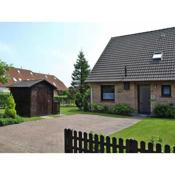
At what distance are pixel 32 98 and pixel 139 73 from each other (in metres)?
8.10

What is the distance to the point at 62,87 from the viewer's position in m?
50.5

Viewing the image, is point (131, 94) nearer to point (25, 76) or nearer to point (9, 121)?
point (9, 121)

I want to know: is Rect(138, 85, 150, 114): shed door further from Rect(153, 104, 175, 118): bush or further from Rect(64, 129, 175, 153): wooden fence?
Rect(64, 129, 175, 153): wooden fence

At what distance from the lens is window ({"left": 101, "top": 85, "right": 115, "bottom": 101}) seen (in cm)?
1849

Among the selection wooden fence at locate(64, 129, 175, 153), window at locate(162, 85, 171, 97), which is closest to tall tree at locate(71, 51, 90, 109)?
window at locate(162, 85, 171, 97)

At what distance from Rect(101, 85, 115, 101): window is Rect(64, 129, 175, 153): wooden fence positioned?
41.4 feet

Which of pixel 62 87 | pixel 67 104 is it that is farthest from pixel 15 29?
pixel 62 87

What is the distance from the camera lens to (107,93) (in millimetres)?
18812

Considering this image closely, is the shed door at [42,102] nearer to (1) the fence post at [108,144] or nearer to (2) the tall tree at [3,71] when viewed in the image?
(2) the tall tree at [3,71]

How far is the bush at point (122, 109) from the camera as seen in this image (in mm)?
16891

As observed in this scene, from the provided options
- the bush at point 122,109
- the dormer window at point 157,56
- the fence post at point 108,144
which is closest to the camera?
the fence post at point 108,144

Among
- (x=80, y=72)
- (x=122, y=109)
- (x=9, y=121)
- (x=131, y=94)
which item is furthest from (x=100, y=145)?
(x=80, y=72)

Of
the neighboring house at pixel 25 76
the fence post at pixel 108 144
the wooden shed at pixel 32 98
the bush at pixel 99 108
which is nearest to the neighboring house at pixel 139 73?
the bush at pixel 99 108

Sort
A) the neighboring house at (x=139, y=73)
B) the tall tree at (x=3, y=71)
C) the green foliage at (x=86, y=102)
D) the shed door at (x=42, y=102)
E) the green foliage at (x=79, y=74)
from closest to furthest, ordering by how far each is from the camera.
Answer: the tall tree at (x=3, y=71) → the neighboring house at (x=139, y=73) → the shed door at (x=42, y=102) → the green foliage at (x=86, y=102) → the green foliage at (x=79, y=74)
